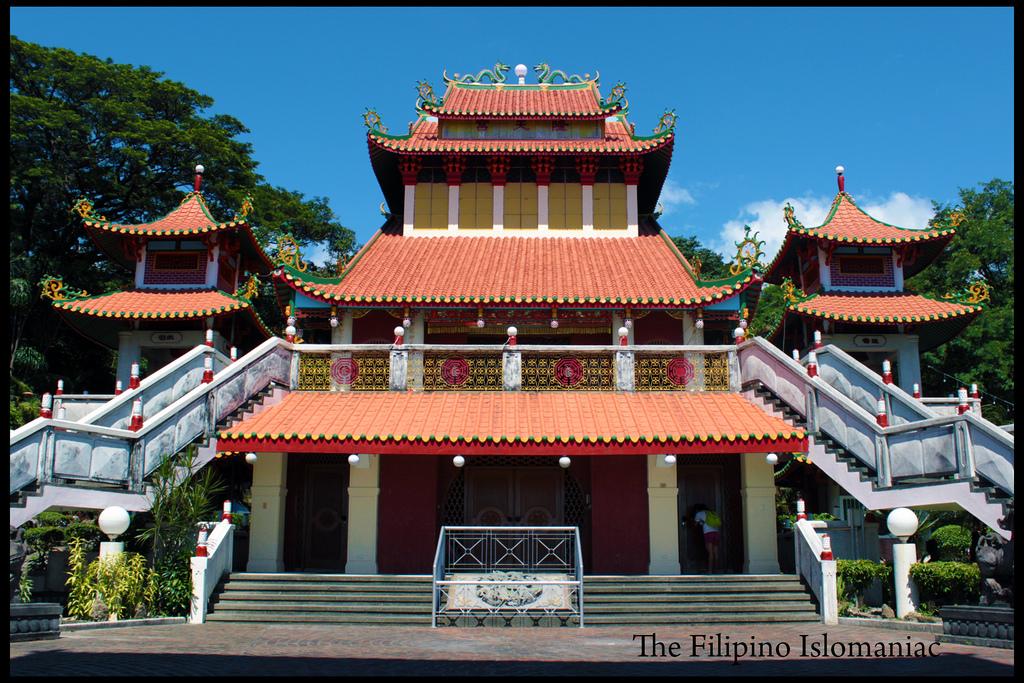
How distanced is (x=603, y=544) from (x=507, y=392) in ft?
11.3

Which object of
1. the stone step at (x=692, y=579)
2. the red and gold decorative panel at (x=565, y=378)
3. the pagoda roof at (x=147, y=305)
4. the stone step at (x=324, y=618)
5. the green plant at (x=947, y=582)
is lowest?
the stone step at (x=324, y=618)

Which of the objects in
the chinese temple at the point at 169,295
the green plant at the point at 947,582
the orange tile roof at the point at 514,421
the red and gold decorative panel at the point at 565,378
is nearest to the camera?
the green plant at the point at 947,582

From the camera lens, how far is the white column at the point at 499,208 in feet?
73.2

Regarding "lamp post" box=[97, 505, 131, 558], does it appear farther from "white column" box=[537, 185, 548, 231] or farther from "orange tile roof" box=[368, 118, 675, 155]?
"white column" box=[537, 185, 548, 231]

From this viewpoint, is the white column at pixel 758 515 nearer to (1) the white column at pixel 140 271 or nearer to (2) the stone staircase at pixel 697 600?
(2) the stone staircase at pixel 697 600

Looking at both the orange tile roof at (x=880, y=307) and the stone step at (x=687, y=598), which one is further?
the orange tile roof at (x=880, y=307)

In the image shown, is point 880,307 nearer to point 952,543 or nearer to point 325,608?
point 952,543

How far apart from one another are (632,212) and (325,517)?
11.0 metres

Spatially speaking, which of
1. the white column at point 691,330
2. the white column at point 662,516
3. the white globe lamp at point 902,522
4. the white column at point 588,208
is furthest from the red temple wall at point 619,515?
the white column at point 588,208

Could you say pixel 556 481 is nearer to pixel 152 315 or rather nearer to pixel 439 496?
pixel 439 496

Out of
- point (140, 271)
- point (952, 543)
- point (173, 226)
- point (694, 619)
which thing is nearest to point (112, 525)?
point (694, 619)

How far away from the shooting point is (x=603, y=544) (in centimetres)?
1627

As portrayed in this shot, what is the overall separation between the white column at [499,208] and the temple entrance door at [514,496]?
731 centimetres

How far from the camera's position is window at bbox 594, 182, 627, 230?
22359mm
